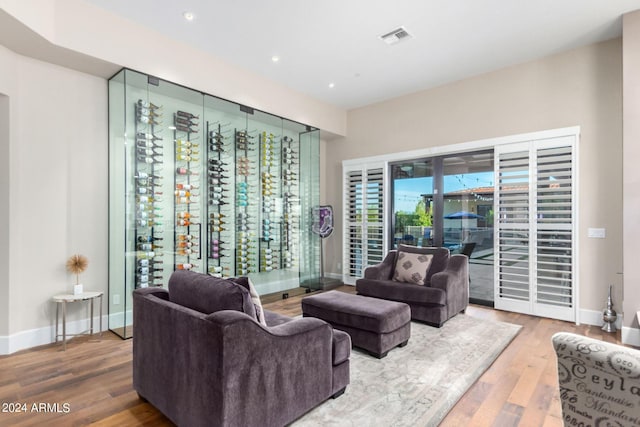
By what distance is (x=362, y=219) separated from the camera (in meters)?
6.29

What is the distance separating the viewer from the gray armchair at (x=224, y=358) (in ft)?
5.47

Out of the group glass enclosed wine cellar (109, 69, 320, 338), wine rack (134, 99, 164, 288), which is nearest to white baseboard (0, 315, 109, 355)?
glass enclosed wine cellar (109, 69, 320, 338)

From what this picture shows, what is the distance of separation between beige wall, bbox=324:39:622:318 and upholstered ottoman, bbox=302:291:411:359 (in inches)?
106

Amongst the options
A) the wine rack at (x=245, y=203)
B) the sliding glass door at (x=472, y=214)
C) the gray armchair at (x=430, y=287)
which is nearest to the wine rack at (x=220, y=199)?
the wine rack at (x=245, y=203)

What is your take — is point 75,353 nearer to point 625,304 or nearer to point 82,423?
point 82,423

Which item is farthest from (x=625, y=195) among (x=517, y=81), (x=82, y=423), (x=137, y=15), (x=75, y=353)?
(x=75, y=353)

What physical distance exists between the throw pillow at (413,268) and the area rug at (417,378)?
0.63 meters

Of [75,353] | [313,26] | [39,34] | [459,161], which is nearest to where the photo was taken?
[39,34]

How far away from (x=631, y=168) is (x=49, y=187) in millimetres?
6004

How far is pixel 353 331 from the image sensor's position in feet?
10.5

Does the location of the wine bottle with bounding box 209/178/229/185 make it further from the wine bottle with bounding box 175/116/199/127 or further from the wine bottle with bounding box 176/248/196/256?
the wine bottle with bounding box 176/248/196/256

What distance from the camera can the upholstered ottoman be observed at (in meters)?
3.02

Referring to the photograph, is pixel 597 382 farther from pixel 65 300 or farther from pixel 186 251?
pixel 186 251

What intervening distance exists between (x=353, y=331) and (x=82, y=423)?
2.12 meters
